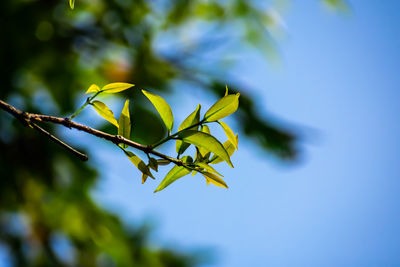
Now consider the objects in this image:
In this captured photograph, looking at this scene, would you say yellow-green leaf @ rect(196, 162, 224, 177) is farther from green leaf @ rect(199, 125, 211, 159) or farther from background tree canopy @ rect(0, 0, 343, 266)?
background tree canopy @ rect(0, 0, 343, 266)

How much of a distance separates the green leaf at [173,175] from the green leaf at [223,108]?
63mm

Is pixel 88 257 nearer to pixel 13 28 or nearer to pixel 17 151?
pixel 17 151

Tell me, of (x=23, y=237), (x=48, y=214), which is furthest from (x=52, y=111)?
(x=23, y=237)

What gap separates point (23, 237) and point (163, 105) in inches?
57.6

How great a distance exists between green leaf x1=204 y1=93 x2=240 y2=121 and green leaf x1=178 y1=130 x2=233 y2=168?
26 mm

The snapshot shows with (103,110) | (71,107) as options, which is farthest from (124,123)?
(71,107)

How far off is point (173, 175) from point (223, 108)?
94 mm

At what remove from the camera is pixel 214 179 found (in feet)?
1.22

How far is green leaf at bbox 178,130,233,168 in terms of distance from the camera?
13.4 inches

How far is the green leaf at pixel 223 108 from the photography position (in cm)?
35

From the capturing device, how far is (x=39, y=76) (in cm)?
146

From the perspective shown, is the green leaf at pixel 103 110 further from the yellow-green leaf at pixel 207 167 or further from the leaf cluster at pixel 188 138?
the yellow-green leaf at pixel 207 167

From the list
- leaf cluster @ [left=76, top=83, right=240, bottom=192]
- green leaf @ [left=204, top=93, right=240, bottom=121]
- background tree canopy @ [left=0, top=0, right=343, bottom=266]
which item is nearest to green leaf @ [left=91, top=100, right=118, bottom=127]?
leaf cluster @ [left=76, top=83, right=240, bottom=192]

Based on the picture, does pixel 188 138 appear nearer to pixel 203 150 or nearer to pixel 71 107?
pixel 203 150
